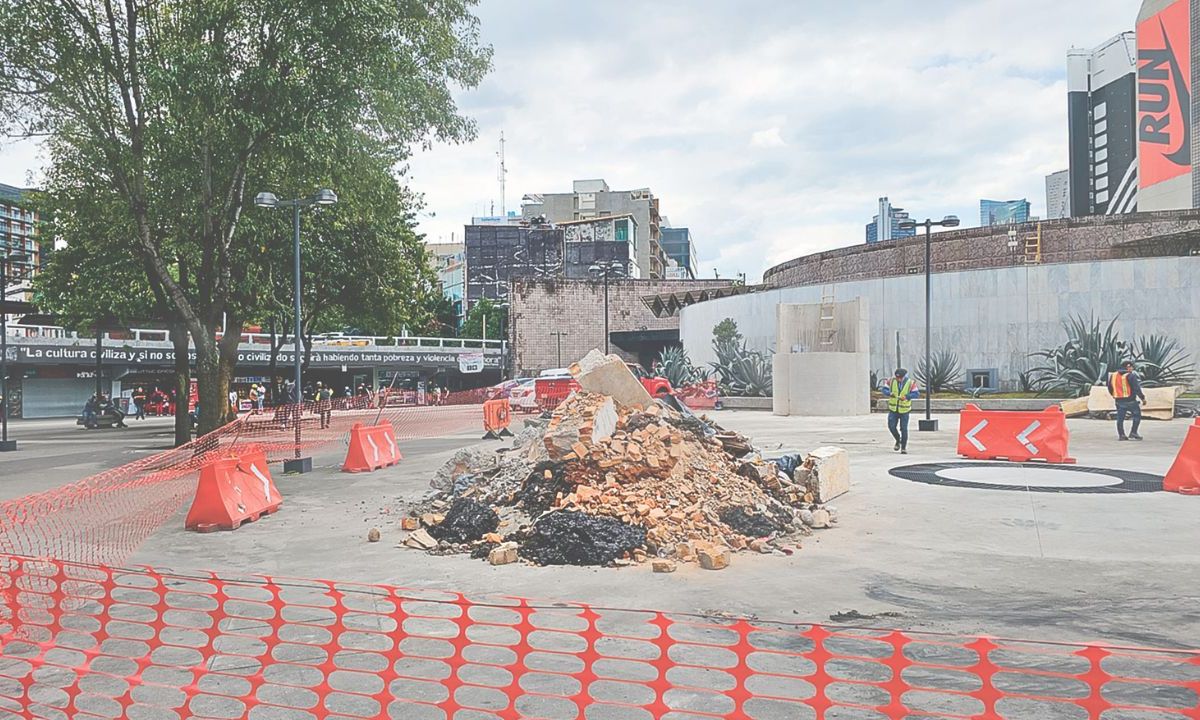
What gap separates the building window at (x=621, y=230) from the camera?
8162cm

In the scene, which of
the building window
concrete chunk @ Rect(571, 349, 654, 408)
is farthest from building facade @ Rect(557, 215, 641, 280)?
concrete chunk @ Rect(571, 349, 654, 408)

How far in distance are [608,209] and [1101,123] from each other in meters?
49.1

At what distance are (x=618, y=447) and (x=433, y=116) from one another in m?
12.4

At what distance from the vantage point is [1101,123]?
273ft

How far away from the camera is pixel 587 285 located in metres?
60.2

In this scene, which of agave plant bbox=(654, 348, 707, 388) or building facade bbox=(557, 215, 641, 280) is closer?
agave plant bbox=(654, 348, 707, 388)

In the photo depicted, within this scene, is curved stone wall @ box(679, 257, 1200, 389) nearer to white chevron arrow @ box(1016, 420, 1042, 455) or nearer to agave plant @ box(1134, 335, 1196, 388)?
agave plant @ box(1134, 335, 1196, 388)

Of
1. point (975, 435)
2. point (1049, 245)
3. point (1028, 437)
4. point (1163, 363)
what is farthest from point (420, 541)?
point (1049, 245)

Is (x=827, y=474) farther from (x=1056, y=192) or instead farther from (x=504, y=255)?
(x=1056, y=192)

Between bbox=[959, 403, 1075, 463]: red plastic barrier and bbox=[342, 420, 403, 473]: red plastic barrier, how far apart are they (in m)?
11.4

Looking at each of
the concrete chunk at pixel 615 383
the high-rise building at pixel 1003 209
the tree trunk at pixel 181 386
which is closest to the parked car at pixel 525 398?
the tree trunk at pixel 181 386

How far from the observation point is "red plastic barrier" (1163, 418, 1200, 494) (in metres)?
11.9

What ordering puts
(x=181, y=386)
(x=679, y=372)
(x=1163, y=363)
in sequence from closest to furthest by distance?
(x=181, y=386), (x=1163, y=363), (x=679, y=372)

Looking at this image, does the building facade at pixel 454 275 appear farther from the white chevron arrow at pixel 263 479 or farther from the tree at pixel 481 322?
the white chevron arrow at pixel 263 479
